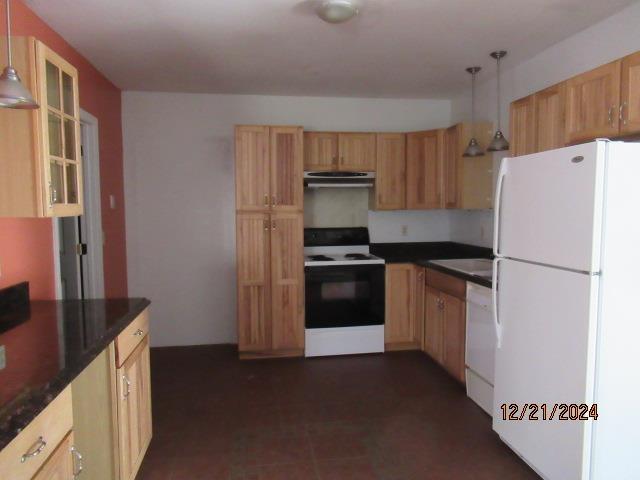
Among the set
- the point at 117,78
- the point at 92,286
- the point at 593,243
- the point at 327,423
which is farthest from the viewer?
the point at 117,78

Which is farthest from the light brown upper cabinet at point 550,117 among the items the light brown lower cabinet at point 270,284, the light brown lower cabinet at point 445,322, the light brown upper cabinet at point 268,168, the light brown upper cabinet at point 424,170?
the light brown lower cabinet at point 270,284

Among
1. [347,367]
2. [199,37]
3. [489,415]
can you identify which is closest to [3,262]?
[199,37]

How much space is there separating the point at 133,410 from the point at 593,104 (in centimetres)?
276

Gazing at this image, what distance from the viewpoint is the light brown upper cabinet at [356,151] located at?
4.12m

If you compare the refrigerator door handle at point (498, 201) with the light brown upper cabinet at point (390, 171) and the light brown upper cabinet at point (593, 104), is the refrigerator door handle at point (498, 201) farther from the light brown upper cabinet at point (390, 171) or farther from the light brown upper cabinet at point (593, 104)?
the light brown upper cabinet at point (390, 171)

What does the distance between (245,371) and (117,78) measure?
2686 mm

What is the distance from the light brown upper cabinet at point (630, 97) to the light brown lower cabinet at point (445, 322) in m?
1.41

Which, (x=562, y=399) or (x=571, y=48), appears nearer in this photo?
(x=562, y=399)

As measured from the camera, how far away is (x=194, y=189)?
4.17 metres

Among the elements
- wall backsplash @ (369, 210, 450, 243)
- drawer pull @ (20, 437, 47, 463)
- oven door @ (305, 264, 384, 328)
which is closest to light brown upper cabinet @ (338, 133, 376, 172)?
wall backsplash @ (369, 210, 450, 243)

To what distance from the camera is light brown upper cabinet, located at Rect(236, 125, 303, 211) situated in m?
3.76

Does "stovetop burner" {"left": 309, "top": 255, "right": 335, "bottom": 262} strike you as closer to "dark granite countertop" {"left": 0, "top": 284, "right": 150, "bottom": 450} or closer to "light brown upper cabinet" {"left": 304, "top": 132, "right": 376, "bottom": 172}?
"light brown upper cabinet" {"left": 304, "top": 132, "right": 376, "bottom": 172}

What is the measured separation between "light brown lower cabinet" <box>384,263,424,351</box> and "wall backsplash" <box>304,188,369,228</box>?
2.40 ft

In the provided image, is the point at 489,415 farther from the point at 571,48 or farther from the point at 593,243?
the point at 571,48
